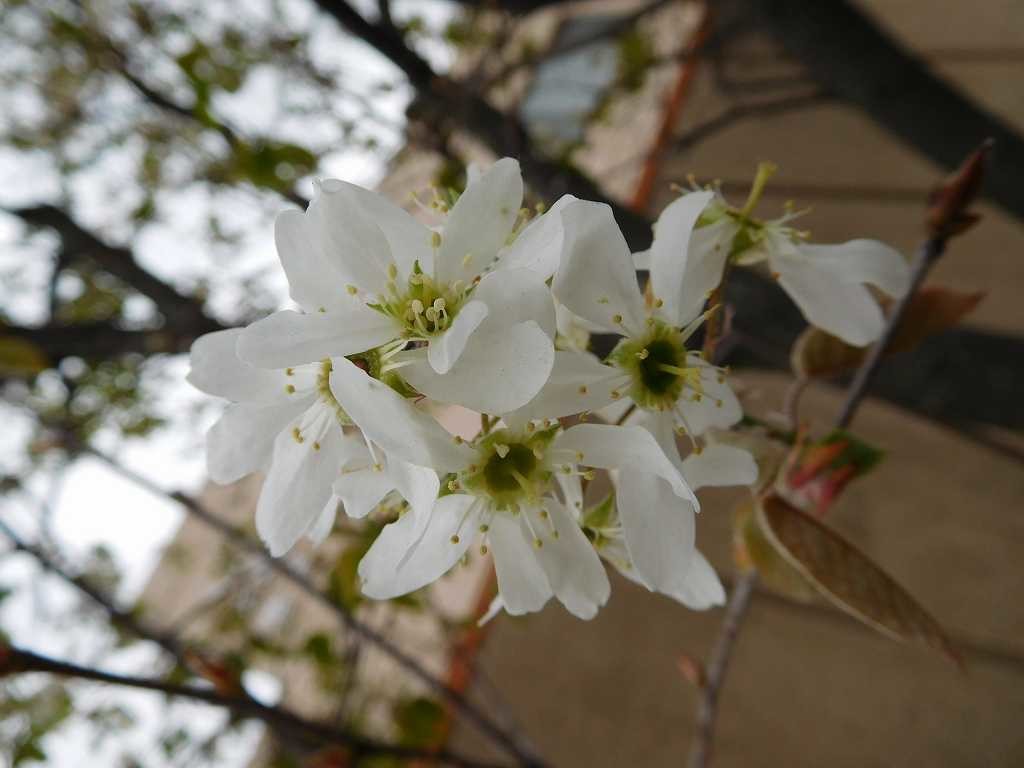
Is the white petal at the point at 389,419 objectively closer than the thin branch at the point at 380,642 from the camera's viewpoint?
Yes

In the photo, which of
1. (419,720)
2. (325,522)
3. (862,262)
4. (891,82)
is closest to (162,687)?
(325,522)

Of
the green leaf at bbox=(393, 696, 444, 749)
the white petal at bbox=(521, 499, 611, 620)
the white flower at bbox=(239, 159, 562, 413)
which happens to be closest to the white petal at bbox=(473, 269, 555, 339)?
the white flower at bbox=(239, 159, 562, 413)

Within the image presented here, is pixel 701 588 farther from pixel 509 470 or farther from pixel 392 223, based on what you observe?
pixel 392 223

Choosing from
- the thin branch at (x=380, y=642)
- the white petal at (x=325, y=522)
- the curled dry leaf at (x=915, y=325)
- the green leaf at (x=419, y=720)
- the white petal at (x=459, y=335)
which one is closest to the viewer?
the white petal at (x=459, y=335)

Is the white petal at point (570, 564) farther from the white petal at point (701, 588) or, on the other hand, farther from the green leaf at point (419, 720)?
the green leaf at point (419, 720)

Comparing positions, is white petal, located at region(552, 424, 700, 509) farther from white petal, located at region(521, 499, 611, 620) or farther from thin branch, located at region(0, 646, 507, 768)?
thin branch, located at region(0, 646, 507, 768)

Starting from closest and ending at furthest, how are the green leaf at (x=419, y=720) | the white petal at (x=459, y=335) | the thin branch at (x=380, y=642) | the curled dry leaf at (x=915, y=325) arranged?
the white petal at (x=459, y=335) → the curled dry leaf at (x=915, y=325) → the thin branch at (x=380, y=642) → the green leaf at (x=419, y=720)

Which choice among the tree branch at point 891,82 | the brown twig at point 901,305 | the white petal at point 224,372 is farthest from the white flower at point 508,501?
the tree branch at point 891,82
